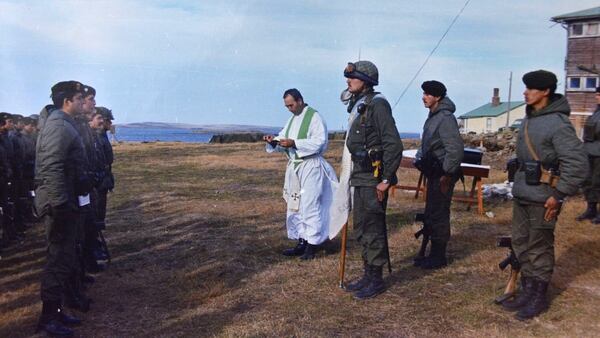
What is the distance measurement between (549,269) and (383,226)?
1.54m

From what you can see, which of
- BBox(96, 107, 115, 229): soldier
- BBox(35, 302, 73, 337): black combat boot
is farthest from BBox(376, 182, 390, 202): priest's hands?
BBox(96, 107, 115, 229): soldier

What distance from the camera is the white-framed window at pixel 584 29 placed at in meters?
25.7

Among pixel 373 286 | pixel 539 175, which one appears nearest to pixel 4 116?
pixel 373 286

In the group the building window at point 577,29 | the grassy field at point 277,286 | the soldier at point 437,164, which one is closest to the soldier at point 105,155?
the grassy field at point 277,286

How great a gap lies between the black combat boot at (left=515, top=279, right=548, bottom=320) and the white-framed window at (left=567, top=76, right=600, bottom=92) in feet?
82.0

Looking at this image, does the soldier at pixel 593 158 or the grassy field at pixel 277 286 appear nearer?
the grassy field at pixel 277 286

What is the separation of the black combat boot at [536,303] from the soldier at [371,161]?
1.36 meters

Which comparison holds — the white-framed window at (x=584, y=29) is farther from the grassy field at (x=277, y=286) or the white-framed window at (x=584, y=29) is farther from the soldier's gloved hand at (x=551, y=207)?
the soldier's gloved hand at (x=551, y=207)

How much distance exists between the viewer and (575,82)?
88.0ft

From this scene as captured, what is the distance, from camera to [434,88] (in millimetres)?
6230

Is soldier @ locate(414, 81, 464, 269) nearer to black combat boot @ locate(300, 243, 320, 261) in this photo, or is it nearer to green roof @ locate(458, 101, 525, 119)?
black combat boot @ locate(300, 243, 320, 261)

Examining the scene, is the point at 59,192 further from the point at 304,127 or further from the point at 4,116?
the point at 4,116

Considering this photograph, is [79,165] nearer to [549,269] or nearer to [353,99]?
[353,99]

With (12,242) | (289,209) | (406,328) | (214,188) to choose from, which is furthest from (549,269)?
(214,188)
